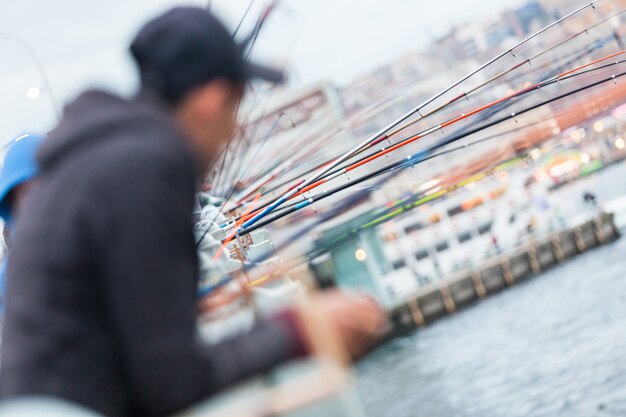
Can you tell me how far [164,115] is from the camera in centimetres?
137

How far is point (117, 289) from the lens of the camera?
4.02 ft

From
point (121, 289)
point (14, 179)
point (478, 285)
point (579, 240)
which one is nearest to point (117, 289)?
point (121, 289)

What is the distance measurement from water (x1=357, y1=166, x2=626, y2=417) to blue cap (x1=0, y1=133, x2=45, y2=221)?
628 inches

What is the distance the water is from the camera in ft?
62.7

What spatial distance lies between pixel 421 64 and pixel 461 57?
8446mm

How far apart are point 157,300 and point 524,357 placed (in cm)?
2381

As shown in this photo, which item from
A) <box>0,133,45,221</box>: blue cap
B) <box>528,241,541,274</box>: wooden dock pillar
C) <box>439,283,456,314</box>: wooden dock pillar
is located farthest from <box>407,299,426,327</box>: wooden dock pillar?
<box>0,133,45,221</box>: blue cap

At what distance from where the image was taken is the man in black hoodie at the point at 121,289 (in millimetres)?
1218

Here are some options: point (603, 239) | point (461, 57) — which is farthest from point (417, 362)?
point (461, 57)

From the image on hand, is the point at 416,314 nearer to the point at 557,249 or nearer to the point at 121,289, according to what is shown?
the point at 557,249

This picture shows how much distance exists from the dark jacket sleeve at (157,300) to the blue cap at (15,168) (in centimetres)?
109

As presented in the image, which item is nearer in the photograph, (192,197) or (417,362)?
(192,197)

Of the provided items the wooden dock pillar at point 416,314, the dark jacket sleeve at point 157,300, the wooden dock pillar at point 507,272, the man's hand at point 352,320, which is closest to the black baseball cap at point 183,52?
the dark jacket sleeve at point 157,300

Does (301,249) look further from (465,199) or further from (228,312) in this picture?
(465,199)
